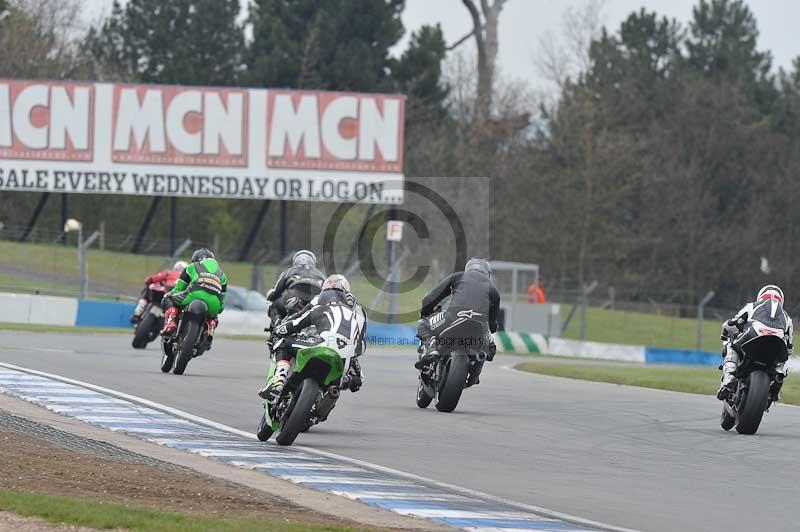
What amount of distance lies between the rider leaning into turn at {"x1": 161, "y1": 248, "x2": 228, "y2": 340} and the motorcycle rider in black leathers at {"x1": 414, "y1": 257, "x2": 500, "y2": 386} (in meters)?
3.39

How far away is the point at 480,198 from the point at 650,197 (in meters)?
10.1

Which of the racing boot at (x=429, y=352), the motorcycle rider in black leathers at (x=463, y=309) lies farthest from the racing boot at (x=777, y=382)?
the racing boot at (x=429, y=352)

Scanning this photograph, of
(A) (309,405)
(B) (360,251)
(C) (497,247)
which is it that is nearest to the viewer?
(A) (309,405)

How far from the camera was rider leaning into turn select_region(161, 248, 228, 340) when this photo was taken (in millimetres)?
19469

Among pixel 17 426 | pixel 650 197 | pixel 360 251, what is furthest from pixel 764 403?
pixel 650 197

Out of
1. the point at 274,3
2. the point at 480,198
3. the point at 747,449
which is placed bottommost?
the point at 747,449

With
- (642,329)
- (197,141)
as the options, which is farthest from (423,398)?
(197,141)

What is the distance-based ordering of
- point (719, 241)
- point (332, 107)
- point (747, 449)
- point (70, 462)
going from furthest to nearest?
point (719, 241) → point (332, 107) → point (747, 449) → point (70, 462)

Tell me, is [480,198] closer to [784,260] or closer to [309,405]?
[784,260]

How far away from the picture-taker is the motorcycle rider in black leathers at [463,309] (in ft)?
55.2

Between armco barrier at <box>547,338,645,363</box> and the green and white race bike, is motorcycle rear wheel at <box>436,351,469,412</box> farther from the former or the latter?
armco barrier at <box>547,338,645,363</box>

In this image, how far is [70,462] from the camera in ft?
36.6

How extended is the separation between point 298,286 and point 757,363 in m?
5.08

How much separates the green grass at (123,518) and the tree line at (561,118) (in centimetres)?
5021
